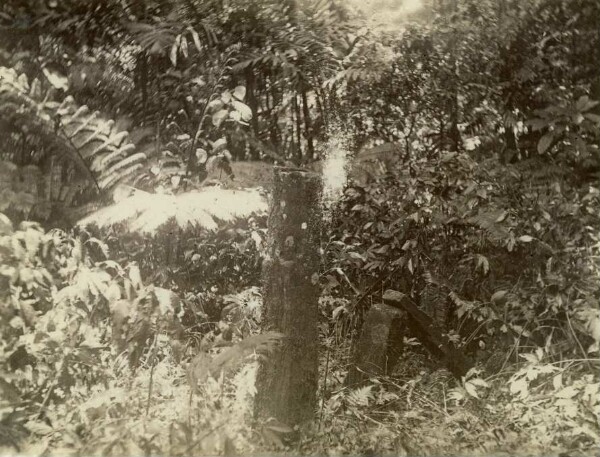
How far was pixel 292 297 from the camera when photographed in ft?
6.65

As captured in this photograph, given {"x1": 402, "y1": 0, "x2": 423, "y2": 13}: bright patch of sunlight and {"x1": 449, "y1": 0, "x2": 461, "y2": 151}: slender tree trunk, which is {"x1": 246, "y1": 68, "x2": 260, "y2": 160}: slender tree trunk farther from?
{"x1": 449, "y1": 0, "x2": 461, "y2": 151}: slender tree trunk

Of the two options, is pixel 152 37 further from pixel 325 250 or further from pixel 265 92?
pixel 325 250

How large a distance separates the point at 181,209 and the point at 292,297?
623mm

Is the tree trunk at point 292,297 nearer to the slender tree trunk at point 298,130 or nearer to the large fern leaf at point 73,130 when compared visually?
the slender tree trunk at point 298,130

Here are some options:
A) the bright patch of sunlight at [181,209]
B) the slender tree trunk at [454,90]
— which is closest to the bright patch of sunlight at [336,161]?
the bright patch of sunlight at [181,209]

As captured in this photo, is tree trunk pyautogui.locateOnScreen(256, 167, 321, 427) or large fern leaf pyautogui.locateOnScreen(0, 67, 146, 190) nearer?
tree trunk pyautogui.locateOnScreen(256, 167, 321, 427)

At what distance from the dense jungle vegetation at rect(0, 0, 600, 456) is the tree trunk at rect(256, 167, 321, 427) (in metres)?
0.05

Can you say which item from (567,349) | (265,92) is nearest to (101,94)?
(265,92)

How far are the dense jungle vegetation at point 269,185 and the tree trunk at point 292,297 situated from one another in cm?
5

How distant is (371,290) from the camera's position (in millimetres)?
2055

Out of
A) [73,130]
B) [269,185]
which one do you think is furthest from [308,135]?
[73,130]

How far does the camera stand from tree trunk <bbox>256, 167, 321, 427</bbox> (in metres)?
1.99

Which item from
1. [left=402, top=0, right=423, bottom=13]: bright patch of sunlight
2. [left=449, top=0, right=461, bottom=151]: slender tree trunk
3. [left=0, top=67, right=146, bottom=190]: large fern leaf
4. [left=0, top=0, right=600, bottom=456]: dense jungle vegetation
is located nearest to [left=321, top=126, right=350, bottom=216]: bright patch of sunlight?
[left=0, top=0, right=600, bottom=456]: dense jungle vegetation

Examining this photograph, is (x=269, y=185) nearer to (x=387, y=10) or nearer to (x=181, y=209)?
(x=181, y=209)
